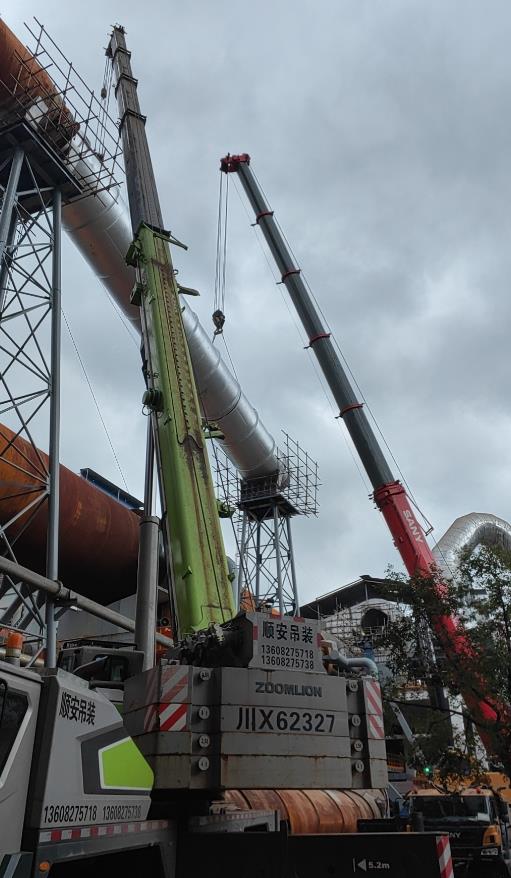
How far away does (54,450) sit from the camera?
12242 mm

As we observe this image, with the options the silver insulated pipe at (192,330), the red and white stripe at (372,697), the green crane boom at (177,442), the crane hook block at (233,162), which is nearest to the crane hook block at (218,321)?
the silver insulated pipe at (192,330)

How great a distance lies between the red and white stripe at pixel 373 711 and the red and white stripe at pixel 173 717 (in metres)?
1.87

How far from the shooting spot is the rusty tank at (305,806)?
20.8 feet

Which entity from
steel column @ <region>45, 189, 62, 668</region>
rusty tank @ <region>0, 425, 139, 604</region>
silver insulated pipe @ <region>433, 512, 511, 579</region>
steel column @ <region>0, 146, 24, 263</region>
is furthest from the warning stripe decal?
silver insulated pipe @ <region>433, 512, 511, 579</region>

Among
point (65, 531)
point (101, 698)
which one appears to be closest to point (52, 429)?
point (65, 531)

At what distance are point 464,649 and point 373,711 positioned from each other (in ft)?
32.1

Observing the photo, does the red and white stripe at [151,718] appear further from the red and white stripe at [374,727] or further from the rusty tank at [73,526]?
the rusty tank at [73,526]

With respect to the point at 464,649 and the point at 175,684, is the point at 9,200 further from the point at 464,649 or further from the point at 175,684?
the point at 464,649

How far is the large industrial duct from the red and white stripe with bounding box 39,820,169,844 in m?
12.5

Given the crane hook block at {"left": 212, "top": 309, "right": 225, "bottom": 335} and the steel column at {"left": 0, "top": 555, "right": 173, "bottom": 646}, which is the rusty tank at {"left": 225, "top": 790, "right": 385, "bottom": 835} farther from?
the crane hook block at {"left": 212, "top": 309, "right": 225, "bottom": 335}

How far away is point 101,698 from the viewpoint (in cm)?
429

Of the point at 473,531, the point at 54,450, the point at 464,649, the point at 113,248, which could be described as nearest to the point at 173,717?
the point at 54,450

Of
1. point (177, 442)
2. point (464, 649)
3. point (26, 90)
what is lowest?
point (177, 442)

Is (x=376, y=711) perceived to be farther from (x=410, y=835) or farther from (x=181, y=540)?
(x=181, y=540)
